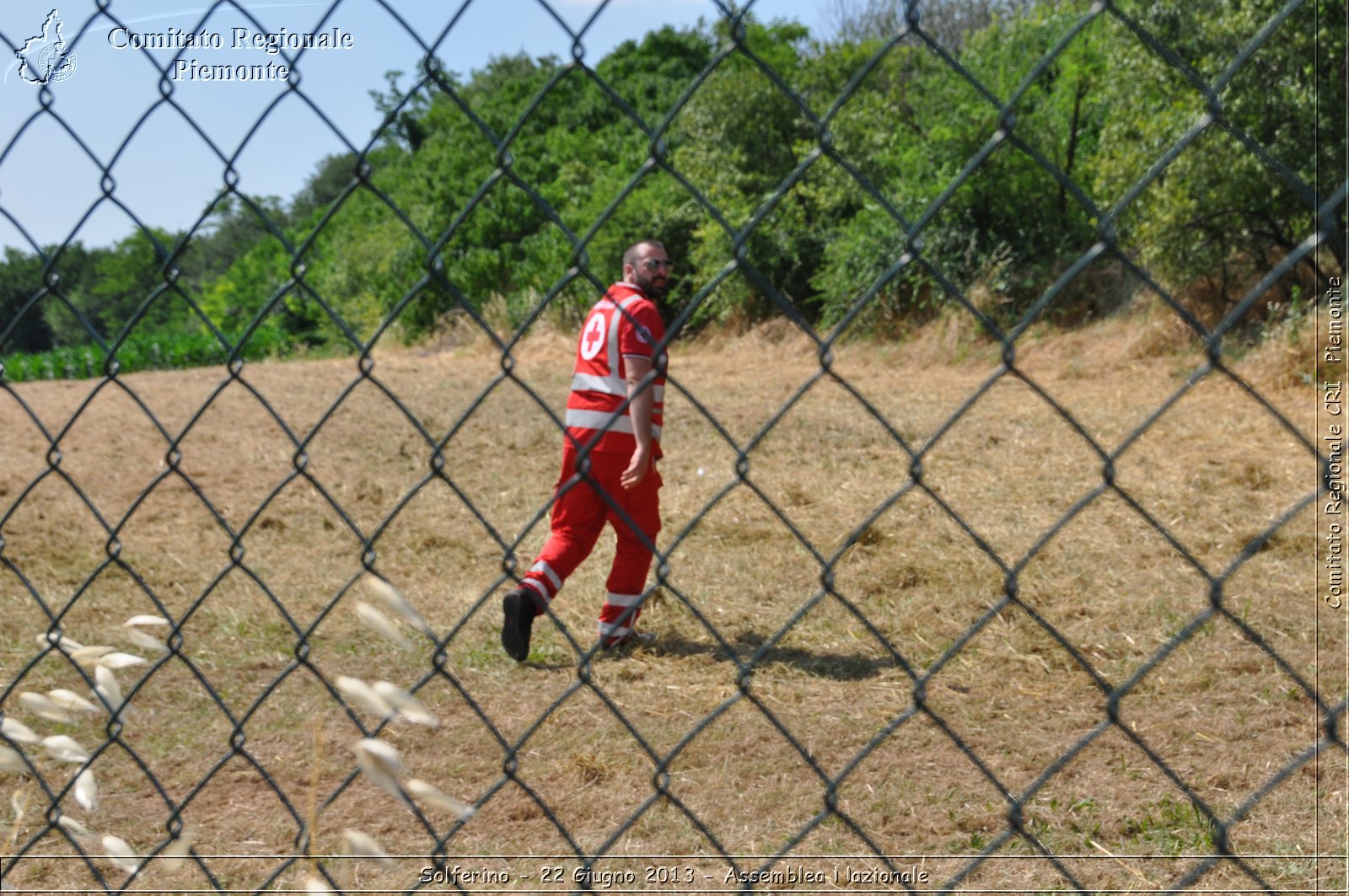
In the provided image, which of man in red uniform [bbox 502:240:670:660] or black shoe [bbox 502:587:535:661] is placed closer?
man in red uniform [bbox 502:240:670:660]

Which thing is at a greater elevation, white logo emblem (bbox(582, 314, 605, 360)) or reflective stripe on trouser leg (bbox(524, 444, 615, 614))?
white logo emblem (bbox(582, 314, 605, 360))

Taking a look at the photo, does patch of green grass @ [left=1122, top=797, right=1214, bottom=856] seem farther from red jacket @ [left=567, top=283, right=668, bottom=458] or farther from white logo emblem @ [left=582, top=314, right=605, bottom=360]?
white logo emblem @ [left=582, top=314, right=605, bottom=360]

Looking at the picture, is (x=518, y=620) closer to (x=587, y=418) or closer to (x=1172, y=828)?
(x=587, y=418)

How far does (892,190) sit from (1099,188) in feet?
7.50

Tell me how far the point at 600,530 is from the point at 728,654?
2.46 metres

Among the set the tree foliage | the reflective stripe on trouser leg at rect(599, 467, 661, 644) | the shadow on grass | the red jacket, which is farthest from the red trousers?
the tree foliage

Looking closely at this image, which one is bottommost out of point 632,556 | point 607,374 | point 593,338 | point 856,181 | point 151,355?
point 632,556

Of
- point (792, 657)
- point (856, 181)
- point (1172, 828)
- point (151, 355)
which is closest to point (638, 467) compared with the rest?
point (792, 657)

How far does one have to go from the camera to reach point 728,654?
180cm

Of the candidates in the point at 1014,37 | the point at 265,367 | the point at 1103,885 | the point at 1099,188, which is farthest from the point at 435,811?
the point at 1014,37

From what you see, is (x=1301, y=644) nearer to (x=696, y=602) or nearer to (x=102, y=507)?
(x=696, y=602)

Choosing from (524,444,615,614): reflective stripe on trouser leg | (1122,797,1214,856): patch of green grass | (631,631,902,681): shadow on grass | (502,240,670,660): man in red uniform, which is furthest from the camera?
(631,631,902,681): shadow on grass

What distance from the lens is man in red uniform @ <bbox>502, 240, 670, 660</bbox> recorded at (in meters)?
3.77

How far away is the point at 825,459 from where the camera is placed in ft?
23.8
